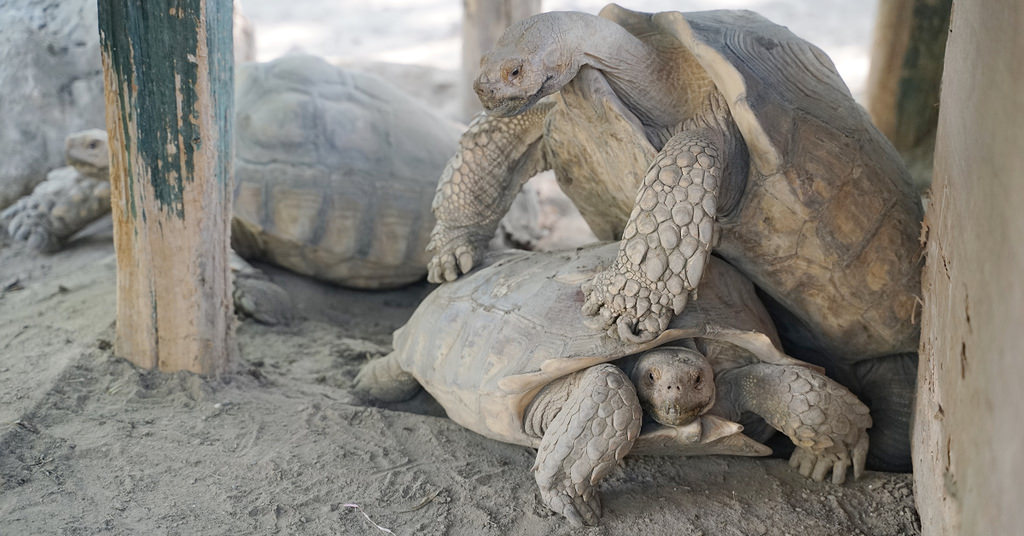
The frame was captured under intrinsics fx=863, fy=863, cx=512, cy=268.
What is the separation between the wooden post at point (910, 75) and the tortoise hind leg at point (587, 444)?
3.66 m

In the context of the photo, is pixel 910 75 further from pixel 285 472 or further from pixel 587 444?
pixel 285 472

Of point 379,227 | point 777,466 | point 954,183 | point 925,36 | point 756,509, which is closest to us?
point 954,183

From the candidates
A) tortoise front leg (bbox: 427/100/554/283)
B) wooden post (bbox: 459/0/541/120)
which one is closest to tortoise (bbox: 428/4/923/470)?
tortoise front leg (bbox: 427/100/554/283)

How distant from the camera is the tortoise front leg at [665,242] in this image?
100 inches

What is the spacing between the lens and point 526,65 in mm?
2521

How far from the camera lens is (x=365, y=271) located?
4586mm

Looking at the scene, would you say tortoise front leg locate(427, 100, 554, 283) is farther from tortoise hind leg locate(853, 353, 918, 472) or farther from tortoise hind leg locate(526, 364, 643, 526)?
tortoise hind leg locate(853, 353, 918, 472)

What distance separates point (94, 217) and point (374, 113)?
5.69 ft

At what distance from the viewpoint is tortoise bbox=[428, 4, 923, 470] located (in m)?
2.56

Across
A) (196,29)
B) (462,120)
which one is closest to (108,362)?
(196,29)

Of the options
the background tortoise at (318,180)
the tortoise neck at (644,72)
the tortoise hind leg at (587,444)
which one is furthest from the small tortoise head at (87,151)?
the tortoise hind leg at (587,444)

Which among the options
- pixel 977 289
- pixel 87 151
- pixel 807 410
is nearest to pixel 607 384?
pixel 807 410

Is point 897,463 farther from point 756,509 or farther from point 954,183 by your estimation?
point 954,183

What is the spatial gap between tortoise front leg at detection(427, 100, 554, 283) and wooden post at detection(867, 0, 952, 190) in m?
3.11
